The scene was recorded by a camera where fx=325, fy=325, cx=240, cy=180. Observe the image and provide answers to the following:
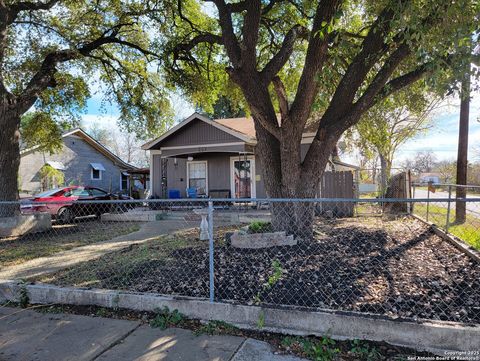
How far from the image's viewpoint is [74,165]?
24.8 m

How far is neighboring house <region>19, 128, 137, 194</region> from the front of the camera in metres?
22.4

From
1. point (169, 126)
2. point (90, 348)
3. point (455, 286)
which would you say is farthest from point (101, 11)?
point (455, 286)

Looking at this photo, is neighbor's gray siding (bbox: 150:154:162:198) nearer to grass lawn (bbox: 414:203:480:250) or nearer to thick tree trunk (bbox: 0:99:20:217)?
thick tree trunk (bbox: 0:99:20:217)

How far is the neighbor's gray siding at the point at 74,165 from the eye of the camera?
22.4m

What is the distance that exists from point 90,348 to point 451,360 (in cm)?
326

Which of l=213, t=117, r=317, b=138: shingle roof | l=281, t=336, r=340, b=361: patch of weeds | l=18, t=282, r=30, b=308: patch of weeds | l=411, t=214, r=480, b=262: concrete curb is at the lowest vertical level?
l=18, t=282, r=30, b=308: patch of weeds

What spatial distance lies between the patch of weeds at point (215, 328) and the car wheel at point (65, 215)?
11.0m

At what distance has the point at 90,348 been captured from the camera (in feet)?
10.2

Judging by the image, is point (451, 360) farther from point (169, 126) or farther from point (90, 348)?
point (169, 126)

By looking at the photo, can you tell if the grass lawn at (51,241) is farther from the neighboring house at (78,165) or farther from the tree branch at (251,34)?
the neighboring house at (78,165)

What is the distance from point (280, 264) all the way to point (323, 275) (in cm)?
76

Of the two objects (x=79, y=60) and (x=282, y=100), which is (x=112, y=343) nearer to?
(x=282, y=100)

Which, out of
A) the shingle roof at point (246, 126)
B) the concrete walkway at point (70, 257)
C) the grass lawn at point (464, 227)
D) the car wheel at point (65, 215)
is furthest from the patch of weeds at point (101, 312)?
the shingle roof at point (246, 126)

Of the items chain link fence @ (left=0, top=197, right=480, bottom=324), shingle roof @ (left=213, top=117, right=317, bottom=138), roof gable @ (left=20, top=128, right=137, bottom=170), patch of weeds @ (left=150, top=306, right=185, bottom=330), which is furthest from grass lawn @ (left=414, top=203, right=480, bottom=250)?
roof gable @ (left=20, top=128, right=137, bottom=170)
